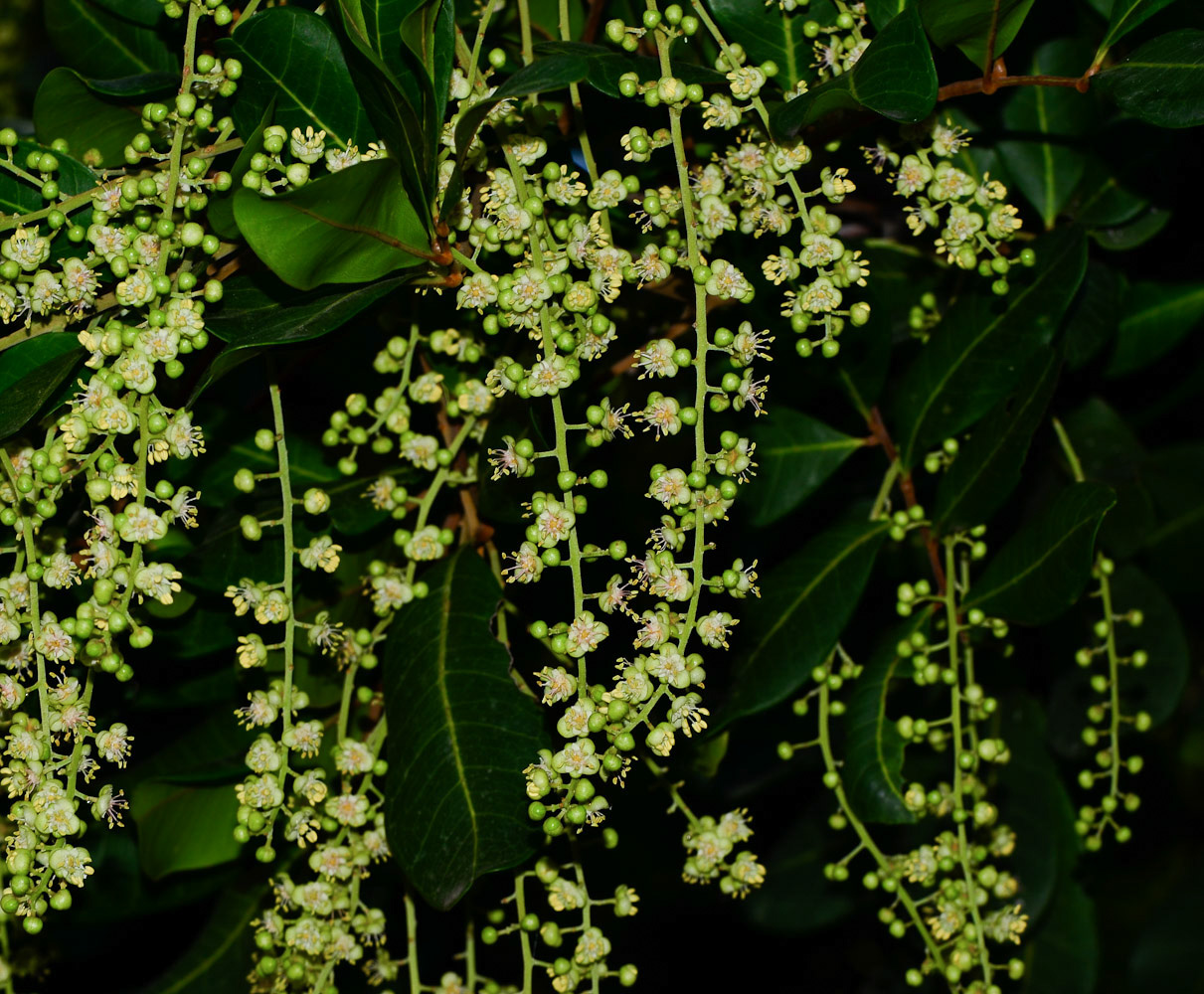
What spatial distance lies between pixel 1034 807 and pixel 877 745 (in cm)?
66

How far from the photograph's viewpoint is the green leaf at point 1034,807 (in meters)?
1.76

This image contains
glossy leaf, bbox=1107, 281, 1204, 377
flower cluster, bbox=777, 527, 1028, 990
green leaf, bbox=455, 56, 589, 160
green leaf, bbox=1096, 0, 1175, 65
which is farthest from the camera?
glossy leaf, bbox=1107, 281, 1204, 377

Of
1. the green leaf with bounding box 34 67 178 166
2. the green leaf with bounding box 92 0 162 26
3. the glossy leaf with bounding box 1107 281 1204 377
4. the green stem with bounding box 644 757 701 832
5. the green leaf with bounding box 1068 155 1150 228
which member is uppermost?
the green leaf with bounding box 92 0 162 26

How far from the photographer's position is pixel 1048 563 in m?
1.25

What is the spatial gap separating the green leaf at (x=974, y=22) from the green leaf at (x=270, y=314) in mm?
601

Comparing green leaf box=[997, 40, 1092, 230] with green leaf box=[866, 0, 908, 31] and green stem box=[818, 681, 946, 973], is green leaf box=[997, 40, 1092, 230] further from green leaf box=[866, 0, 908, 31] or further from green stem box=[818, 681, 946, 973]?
green stem box=[818, 681, 946, 973]

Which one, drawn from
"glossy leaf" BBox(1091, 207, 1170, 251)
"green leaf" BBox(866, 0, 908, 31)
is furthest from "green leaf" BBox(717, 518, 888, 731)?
"green leaf" BBox(866, 0, 908, 31)

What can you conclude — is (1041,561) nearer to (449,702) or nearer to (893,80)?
(893,80)

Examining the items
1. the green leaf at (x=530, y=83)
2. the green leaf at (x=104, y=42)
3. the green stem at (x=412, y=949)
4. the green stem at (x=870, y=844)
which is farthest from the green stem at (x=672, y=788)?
the green leaf at (x=104, y=42)

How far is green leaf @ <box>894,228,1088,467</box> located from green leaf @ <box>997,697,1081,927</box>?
2.05ft

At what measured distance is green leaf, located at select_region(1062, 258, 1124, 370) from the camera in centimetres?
146

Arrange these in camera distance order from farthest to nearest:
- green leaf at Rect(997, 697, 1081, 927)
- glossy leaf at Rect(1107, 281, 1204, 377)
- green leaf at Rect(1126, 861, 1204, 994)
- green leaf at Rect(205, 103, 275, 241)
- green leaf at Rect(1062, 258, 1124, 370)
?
green leaf at Rect(1126, 861, 1204, 994) → green leaf at Rect(997, 697, 1081, 927) → glossy leaf at Rect(1107, 281, 1204, 377) → green leaf at Rect(1062, 258, 1124, 370) → green leaf at Rect(205, 103, 275, 241)

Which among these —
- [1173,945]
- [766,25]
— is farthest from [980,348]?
[1173,945]

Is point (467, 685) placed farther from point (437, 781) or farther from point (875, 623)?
point (875, 623)
